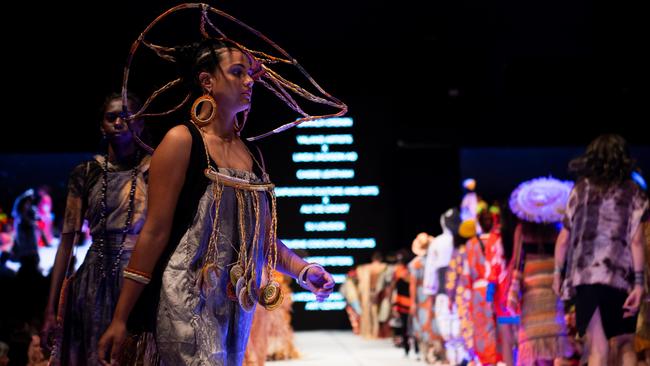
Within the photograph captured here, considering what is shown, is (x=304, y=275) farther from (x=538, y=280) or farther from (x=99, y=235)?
(x=538, y=280)

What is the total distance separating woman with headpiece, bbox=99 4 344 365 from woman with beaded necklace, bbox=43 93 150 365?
1070mm

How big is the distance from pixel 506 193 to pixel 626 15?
438cm

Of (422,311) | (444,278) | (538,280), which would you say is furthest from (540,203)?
(422,311)

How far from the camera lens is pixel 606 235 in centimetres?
470

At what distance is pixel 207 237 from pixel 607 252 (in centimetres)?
282

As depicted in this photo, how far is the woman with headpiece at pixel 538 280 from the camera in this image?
598 cm

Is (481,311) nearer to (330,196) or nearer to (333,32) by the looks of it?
(333,32)

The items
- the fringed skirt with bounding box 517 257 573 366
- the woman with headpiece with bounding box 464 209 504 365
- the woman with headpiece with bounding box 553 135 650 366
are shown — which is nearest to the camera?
the woman with headpiece with bounding box 553 135 650 366

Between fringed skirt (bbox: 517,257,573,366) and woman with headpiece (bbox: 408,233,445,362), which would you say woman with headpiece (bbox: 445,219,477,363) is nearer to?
woman with headpiece (bbox: 408,233,445,362)

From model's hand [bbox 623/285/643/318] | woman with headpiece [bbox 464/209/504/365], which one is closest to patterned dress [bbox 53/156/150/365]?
model's hand [bbox 623/285/643/318]

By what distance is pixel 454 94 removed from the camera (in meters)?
13.1

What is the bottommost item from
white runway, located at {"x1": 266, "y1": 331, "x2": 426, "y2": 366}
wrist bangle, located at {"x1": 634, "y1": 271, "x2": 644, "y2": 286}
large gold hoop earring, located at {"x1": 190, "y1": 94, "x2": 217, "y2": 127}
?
white runway, located at {"x1": 266, "y1": 331, "x2": 426, "y2": 366}

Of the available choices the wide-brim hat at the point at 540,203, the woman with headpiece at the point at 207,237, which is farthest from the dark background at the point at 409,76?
the woman with headpiece at the point at 207,237

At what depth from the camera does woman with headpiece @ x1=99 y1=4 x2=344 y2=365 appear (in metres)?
2.36
